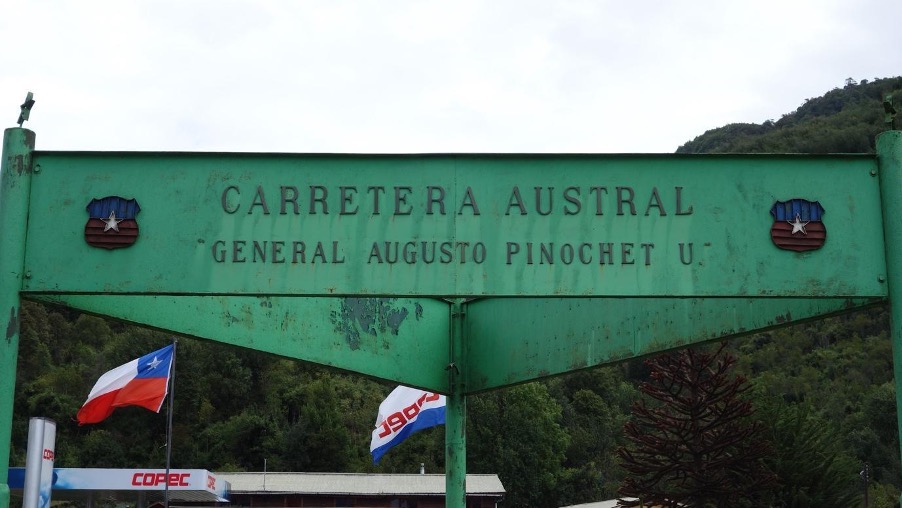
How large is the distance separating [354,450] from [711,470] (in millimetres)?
46997

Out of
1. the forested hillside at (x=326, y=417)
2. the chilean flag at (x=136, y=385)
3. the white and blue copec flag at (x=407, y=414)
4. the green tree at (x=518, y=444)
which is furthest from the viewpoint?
the forested hillside at (x=326, y=417)

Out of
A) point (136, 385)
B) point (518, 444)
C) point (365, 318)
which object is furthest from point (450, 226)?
point (518, 444)

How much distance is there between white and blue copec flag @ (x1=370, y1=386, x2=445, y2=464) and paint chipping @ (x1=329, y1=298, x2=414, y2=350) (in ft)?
17.7

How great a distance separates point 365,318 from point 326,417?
61061 millimetres

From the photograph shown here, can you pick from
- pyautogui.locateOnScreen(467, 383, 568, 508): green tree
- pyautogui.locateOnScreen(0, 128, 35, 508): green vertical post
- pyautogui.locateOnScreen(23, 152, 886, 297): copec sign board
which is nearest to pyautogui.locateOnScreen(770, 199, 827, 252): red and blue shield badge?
pyautogui.locateOnScreen(23, 152, 886, 297): copec sign board

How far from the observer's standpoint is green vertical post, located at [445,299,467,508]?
10945 mm

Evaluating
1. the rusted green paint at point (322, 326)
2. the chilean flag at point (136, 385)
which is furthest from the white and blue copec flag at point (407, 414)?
the chilean flag at point (136, 385)

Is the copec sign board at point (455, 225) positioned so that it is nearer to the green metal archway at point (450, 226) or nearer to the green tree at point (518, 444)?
the green metal archway at point (450, 226)

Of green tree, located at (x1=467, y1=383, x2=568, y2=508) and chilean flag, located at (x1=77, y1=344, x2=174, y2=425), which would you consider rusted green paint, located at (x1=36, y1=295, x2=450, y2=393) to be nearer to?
chilean flag, located at (x1=77, y1=344, x2=174, y2=425)

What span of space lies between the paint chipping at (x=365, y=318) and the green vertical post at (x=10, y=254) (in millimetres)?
3944

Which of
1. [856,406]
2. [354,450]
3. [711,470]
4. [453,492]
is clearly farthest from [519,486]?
[453,492]

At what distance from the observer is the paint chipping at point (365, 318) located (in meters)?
11.0

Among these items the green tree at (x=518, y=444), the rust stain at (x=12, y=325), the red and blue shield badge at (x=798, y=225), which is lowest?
the green tree at (x=518, y=444)

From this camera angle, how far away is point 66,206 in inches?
303
